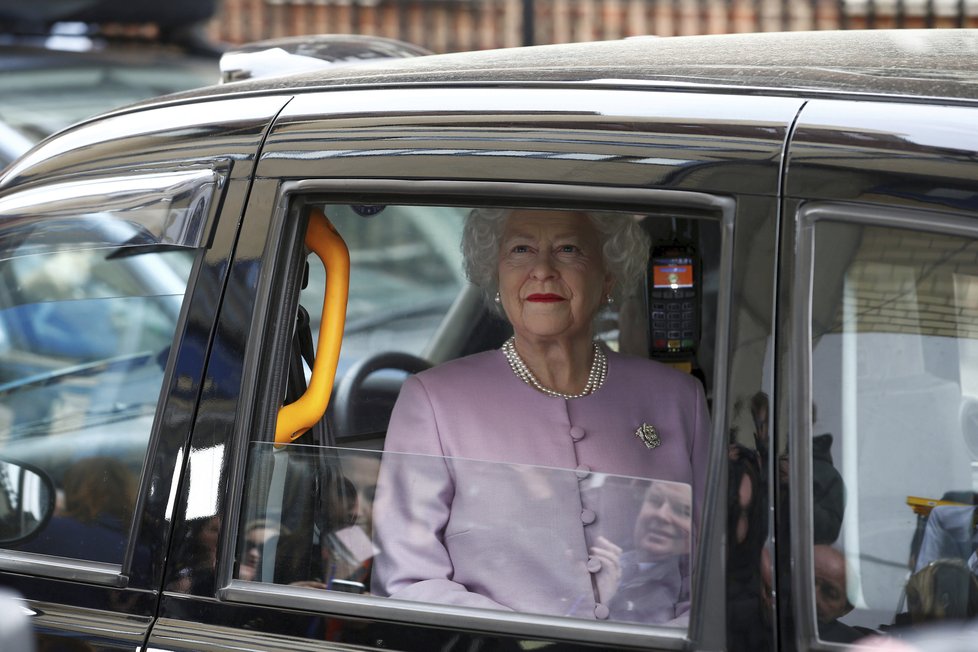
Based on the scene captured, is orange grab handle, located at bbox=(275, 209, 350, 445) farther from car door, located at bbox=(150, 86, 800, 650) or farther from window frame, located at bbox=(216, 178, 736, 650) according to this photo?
window frame, located at bbox=(216, 178, 736, 650)

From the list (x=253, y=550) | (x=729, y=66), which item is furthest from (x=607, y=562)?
(x=729, y=66)

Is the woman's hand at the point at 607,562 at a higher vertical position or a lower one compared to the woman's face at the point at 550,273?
lower

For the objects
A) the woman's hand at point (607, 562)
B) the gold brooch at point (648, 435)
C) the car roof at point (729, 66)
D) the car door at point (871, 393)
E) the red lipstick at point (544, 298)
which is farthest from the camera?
the red lipstick at point (544, 298)

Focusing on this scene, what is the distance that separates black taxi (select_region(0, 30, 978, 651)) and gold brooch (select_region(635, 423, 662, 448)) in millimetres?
Answer: 500

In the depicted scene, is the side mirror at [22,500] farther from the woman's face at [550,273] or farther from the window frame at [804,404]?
the window frame at [804,404]

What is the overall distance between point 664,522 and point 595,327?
85cm

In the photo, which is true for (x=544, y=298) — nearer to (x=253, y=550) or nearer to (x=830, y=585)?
(x=253, y=550)

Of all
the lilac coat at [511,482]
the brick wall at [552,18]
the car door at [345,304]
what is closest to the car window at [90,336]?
the car door at [345,304]

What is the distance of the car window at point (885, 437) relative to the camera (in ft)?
4.77

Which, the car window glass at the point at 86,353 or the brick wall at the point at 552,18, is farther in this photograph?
the brick wall at the point at 552,18

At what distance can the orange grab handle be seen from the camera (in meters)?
1.92

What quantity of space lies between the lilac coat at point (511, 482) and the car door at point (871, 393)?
0.21 meters

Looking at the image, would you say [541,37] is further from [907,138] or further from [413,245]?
[907,138]

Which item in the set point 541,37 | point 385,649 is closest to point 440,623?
point 385,649
